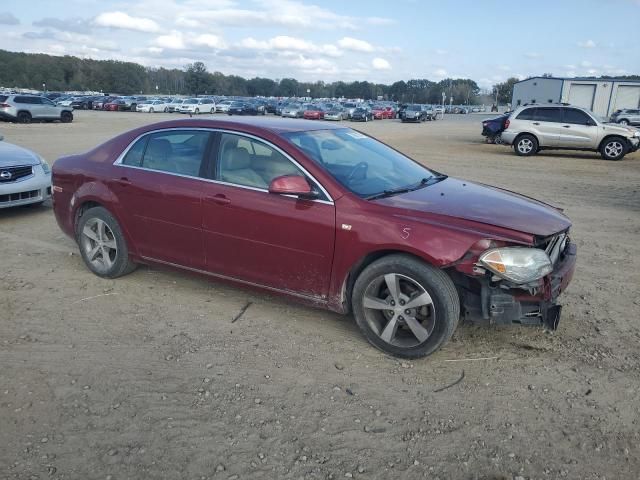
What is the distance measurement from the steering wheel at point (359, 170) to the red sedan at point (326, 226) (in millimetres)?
18

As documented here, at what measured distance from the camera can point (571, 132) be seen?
58.1 ft

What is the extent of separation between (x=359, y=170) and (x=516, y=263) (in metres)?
1.49

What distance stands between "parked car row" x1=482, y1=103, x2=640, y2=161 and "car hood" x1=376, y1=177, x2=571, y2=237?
14.9 m

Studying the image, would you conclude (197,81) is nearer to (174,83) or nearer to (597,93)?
(174,83)

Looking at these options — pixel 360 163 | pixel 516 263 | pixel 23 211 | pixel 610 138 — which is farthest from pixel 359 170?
pixel 610 138

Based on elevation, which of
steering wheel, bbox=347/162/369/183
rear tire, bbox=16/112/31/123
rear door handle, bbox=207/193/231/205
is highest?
steering wheel, bbox=347/162/369/183

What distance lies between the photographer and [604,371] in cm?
370

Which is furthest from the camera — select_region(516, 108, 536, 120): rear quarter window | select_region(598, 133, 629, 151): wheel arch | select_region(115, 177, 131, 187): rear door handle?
select_region(516, 108, 536, 120): rear quarter window

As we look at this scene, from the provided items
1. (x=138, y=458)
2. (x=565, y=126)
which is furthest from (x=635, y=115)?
(x=138, y=458)

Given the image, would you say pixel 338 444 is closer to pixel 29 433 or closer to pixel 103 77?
pixel 29 433

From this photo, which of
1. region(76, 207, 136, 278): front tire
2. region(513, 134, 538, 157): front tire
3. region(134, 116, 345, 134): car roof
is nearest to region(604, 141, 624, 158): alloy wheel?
region(513, 134, 538, 157): front tire

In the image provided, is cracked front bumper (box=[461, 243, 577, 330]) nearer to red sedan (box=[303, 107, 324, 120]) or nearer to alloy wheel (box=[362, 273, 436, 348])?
alloy wheel (box=[362, 273, 436, 348])

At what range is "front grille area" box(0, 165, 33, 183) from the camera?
7.40 m

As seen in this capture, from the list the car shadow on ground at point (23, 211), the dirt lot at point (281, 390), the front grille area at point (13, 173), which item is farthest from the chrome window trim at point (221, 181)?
the car shadow on ground at point (23, 211)
